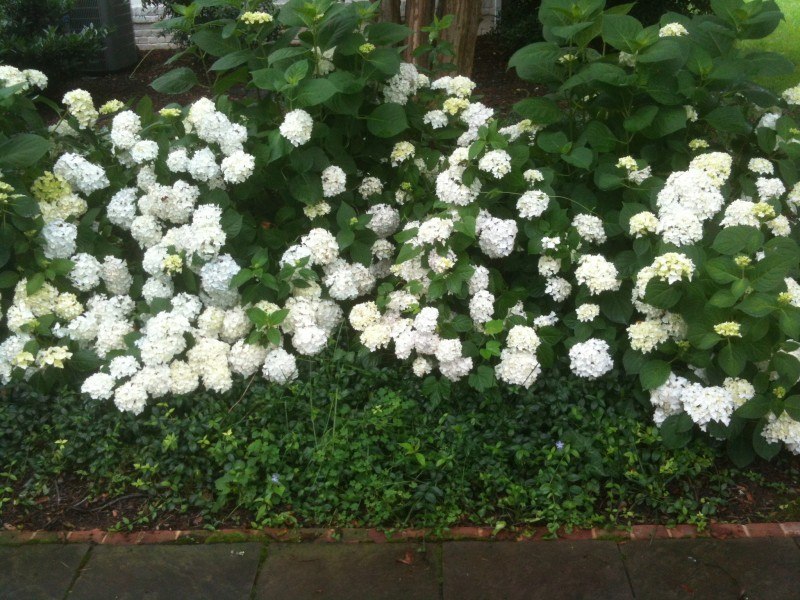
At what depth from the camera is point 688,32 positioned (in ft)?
13.2

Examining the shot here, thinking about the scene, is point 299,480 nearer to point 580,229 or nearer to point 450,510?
point 450,510

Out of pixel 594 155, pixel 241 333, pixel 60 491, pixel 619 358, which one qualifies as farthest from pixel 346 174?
pixel 60 491

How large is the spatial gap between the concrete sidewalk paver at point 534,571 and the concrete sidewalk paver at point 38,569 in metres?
1.33

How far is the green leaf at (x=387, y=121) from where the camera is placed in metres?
3.91

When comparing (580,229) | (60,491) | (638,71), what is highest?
(638,71)

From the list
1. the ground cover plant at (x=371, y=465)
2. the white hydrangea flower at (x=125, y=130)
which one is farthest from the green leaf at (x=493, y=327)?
the white hydrangea flower at (x=125, y=130)

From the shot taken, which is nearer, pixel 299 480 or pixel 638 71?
pixel 299 480

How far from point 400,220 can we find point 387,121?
469 millimetres

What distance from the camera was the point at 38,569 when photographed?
298cm

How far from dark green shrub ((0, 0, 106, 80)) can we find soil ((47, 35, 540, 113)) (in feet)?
1.01

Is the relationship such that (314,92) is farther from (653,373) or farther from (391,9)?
(391,9)

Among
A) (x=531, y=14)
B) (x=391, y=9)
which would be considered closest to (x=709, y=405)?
(x=391, y=9)

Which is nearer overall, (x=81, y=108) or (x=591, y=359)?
(x=591, y=359)

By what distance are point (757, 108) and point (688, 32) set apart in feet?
1.98
